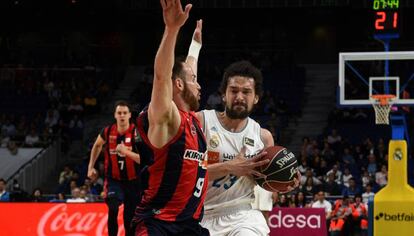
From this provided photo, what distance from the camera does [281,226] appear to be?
13.4 metres

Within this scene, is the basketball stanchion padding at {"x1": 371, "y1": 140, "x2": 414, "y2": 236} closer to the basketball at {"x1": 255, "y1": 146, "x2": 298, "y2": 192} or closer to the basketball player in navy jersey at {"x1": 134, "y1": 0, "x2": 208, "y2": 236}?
the basketball at {"x1": 255, "y1": 146, "x2": 298, "y2": 192}

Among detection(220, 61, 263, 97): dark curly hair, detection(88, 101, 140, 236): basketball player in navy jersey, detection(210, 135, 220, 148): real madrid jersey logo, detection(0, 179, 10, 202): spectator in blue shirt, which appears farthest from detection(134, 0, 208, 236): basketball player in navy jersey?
detection(0, 179, 10, 202): spectator in blue shirt

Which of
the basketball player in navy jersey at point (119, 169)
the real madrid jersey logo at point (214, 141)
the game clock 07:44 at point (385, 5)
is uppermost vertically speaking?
the game clock 07:44 at point (385, 5)

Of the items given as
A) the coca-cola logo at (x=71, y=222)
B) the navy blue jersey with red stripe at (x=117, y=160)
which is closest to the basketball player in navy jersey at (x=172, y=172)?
the navy blue jersey with red stripe at (x=117, y=160)

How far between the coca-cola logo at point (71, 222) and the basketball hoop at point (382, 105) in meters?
4.64

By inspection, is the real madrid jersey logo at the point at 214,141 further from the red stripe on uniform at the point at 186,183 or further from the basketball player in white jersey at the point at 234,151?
the red stripe on uniform at the point at 186,183

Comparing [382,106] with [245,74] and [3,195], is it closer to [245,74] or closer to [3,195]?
→ [245,74]

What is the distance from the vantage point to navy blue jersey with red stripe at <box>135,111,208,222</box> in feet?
16.1

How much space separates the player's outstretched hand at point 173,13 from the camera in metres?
4.41

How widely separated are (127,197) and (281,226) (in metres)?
4.33

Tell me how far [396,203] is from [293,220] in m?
1.93

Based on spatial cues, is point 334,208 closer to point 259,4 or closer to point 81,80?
point 259,4

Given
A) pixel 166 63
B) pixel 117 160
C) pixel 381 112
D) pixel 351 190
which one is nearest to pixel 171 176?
pixel 166 63

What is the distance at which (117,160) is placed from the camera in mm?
10312
